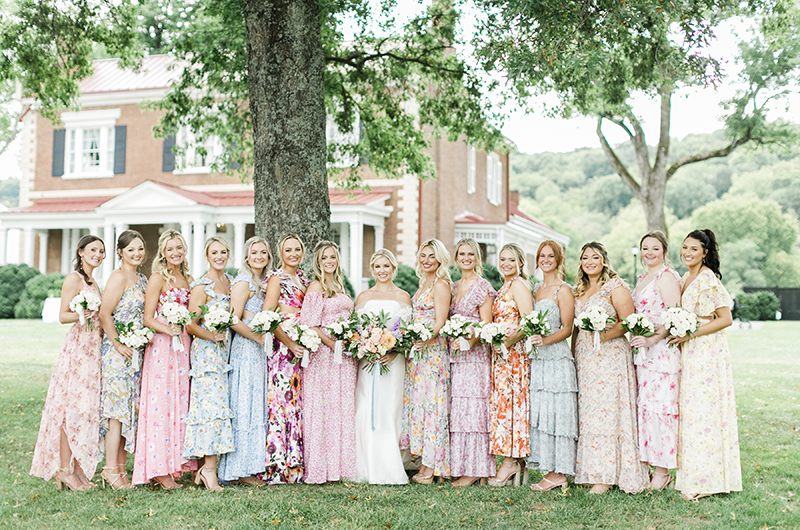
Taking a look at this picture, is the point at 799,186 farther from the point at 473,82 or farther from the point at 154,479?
the point at 154,479

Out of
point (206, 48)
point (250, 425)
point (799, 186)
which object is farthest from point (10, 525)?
point (799, 186)

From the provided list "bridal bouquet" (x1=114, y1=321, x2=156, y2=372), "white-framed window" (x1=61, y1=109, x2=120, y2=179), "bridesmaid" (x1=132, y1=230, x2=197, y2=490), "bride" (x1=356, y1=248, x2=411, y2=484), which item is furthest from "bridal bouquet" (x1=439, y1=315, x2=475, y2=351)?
"white-framed window" (x1=61, y1=109, x2=120, y2=179)

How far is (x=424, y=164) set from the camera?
14.3 metres

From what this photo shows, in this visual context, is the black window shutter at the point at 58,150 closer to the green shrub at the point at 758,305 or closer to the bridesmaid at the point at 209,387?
the bridesmaid at the point at 209,387

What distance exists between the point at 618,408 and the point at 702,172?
8764cm

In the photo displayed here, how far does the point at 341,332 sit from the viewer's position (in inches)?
238

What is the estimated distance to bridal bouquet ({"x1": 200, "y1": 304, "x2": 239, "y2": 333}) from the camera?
5.74 m

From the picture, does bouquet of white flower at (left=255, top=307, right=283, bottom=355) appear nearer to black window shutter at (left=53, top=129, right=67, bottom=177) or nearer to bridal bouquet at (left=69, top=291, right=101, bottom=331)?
bridal bouquet at (left=69, top=291, right=101, bottom=331)

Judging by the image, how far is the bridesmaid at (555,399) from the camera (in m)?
5.96

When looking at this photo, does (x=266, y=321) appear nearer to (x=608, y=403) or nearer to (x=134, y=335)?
(x=134, y=335)

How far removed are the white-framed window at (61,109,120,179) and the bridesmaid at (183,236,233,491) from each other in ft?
73.3

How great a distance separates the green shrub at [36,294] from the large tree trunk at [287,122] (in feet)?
60.5

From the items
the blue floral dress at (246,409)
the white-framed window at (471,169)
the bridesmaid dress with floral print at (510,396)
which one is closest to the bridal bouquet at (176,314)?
the blue floral dress at (246,409)

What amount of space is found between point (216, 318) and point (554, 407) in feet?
9.46
